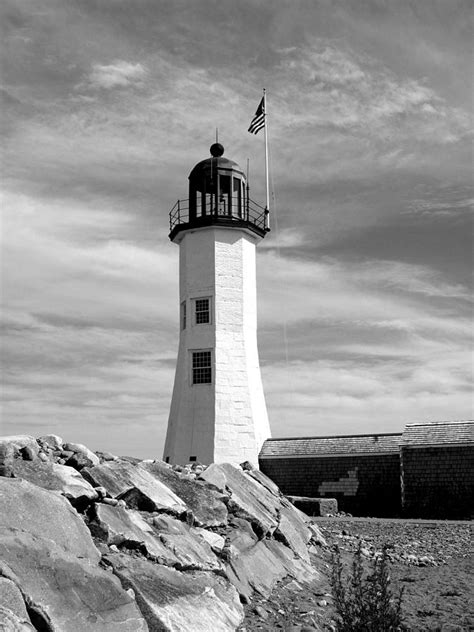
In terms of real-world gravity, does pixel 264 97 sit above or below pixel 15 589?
above

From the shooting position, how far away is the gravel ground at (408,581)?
1027 cm

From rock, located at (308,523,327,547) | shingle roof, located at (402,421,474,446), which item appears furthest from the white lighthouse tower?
rock, located at (308,523,327,547)

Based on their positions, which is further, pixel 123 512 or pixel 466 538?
pixel 466 538

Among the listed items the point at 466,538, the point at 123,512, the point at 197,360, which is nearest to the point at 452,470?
the point at 466,538

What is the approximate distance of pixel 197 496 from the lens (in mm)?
13102

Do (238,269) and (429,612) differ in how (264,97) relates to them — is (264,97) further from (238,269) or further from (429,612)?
(429,612)

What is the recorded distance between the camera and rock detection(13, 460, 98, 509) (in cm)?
1023

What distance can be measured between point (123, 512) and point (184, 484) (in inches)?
122

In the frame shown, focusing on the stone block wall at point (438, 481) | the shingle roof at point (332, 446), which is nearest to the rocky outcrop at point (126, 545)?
the stone block wall at point (438, 481)

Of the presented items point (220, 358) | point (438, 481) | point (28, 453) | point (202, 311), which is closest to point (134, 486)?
point (28, 453)

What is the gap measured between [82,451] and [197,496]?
7.68ft

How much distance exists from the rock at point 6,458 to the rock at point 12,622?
3600 mm

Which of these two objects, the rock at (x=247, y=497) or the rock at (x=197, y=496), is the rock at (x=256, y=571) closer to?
the rock at (x=247, y=497)

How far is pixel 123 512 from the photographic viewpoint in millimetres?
10414
